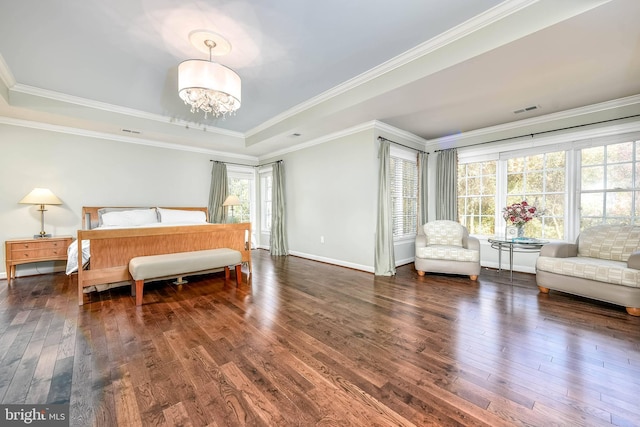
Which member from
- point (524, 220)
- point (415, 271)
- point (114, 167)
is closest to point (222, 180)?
point (114, 167)

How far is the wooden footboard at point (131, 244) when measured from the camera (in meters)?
3.00

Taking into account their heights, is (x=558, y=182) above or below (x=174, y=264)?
above

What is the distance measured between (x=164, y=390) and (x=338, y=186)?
3.84m

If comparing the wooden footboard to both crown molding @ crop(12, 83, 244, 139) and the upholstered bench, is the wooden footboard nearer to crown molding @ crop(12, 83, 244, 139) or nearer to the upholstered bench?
the upholstered bench

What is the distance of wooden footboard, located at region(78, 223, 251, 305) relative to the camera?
9.83ft

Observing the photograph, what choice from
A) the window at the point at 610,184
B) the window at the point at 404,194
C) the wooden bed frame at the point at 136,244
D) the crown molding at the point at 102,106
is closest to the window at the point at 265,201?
the crown molding at the point at 102,106

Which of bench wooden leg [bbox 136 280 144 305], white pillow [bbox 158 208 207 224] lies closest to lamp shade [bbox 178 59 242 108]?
bench wooden leg [bbox 136 280 144 305]

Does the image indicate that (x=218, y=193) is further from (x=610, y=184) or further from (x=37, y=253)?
(x=610, y=184)

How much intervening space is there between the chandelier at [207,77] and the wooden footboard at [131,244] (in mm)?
1799

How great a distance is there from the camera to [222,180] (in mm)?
5938

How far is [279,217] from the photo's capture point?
594 cm

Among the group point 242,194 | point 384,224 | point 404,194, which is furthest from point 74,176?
point 404,194

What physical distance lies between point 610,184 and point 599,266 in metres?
1.61

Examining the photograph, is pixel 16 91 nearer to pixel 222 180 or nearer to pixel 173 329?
pixel 222 180
